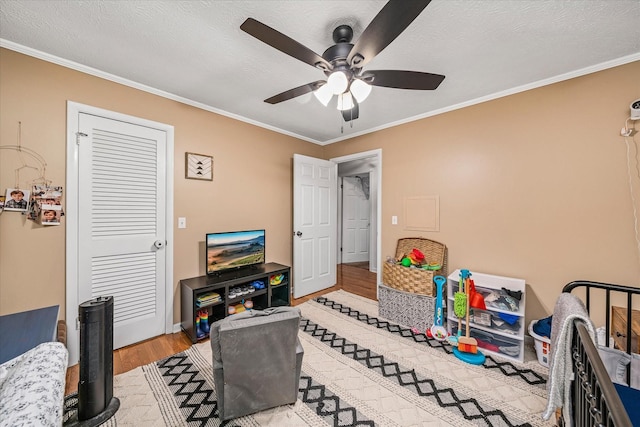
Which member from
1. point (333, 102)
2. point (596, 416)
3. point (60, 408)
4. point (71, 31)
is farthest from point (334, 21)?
point (60, 408)

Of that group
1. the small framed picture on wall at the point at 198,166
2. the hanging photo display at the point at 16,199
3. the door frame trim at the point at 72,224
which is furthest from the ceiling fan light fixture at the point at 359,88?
the hanging photo display at the point at 16,199

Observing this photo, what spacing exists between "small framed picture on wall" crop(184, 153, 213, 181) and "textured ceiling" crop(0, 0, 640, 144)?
2.08ft

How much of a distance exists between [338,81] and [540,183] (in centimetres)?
217

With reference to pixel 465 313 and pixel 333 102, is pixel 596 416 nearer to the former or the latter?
pixel 465 313

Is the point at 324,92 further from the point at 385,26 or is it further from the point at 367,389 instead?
the point at 367,389

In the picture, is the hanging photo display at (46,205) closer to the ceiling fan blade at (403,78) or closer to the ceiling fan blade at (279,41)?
the ceiling fan blade at (279,41)

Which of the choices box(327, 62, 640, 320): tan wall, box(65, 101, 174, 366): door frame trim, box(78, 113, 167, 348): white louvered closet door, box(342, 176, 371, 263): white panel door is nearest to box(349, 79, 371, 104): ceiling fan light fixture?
box(327, 62, 640, 320): tan wall

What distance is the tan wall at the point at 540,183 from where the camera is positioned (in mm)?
1981

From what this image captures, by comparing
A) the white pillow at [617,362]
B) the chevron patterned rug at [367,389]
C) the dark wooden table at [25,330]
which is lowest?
the chevron patterned rug at [367,389]

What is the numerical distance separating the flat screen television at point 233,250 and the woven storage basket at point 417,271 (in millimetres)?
1618

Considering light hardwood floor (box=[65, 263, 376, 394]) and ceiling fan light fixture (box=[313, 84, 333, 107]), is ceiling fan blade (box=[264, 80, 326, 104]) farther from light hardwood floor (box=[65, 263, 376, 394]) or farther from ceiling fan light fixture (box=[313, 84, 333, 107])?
light hardwood floor (box=[65, 263, 376, 394])

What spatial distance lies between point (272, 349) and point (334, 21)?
2042 millimetres

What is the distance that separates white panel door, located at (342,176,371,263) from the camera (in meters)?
5.93

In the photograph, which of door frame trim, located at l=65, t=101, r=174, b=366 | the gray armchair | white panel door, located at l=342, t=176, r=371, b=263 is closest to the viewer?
the gray armchair
